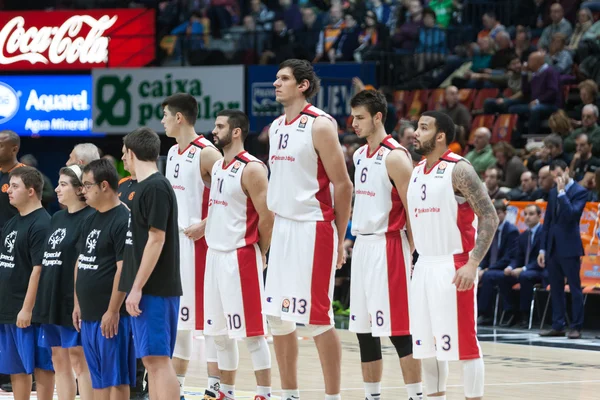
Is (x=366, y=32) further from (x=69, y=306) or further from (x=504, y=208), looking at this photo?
(x=69, y=306)

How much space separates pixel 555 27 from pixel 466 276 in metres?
12.8

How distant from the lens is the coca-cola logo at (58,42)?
22875 mm

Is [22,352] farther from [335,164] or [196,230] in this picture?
[335,164]

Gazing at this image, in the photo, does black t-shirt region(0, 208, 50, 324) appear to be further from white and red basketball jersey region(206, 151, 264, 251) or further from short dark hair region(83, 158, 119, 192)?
white and red basketball jersey region(206, 151, 264, 251)

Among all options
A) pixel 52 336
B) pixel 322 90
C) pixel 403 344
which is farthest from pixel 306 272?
pixel 322 90

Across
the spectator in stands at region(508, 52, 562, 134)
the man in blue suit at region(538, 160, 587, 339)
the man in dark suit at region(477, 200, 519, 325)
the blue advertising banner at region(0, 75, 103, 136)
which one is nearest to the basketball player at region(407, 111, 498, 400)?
the man in blue suit at region(538, 160, 587, 339)

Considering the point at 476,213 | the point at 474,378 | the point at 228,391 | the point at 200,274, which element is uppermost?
the point at 476,213

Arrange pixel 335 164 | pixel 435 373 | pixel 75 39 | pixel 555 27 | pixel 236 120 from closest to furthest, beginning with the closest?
1. pixel 435 373
2. pixel 335 164
3. pixel 236 120
4. pixel 555 27
5. pixel 75 39

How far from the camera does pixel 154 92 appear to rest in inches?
805

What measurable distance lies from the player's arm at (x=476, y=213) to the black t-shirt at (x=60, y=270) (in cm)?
255

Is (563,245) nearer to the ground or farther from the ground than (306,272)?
farther from the ground

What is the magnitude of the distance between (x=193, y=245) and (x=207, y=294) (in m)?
0.53

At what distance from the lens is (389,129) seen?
62.0 feet

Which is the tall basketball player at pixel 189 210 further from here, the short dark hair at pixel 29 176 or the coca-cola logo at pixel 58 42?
the coca-cola logo at pixel 58 42
